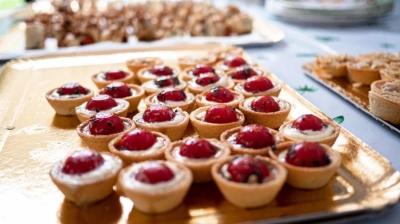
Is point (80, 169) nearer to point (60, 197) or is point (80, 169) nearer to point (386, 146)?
point (60, 197)

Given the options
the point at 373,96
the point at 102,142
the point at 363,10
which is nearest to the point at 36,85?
the point at 102,142

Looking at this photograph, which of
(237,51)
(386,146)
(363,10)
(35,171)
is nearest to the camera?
(35,171)

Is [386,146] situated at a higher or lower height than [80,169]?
lower

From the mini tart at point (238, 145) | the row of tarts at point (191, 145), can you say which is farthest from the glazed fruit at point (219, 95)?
the mini tart at point (238, 145)

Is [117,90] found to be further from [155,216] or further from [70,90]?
[155,216]

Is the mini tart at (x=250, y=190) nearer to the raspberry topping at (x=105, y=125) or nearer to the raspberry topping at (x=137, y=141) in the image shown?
the raspberry topping at (x=137, y=141)

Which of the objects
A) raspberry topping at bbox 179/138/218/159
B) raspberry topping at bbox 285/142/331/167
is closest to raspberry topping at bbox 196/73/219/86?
raspberry topping at bbox 179/138/218/159
